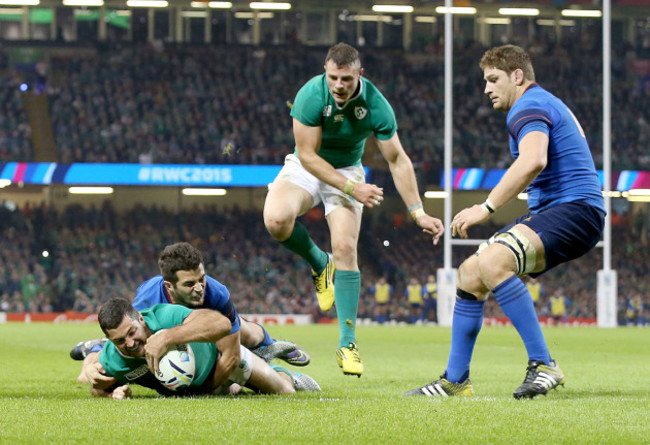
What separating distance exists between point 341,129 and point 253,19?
26495 millimetres

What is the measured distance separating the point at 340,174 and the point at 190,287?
1.68 meters

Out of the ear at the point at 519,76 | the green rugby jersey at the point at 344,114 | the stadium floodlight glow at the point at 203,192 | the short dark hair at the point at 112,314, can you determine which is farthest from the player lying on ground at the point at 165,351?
the stadium floodlight glow at the point at 203,192

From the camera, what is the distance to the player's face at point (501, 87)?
5.98 meters

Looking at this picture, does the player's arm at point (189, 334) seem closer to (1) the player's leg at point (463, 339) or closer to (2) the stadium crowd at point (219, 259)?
(1) the player's leg at point (463, 339)

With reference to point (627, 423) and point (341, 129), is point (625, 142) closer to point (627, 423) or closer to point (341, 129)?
point (341, 129)

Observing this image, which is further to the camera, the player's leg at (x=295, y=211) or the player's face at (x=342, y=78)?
the player's leg at (x=295, y=211)

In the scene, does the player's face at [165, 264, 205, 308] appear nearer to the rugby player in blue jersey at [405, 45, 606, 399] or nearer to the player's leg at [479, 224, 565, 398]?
the rugby player in blue jersey at [405, 45, 606, 399]

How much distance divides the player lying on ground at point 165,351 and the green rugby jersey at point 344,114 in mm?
1755

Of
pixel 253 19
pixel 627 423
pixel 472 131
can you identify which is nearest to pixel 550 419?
pixel 627 423

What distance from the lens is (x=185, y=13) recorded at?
33250mm

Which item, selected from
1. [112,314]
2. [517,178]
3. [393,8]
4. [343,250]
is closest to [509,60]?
[517,178]

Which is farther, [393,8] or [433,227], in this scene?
[393,8]

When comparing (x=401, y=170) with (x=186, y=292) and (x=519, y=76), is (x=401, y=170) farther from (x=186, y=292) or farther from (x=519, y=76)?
(x=186, y=292)

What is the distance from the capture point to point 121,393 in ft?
18.8
